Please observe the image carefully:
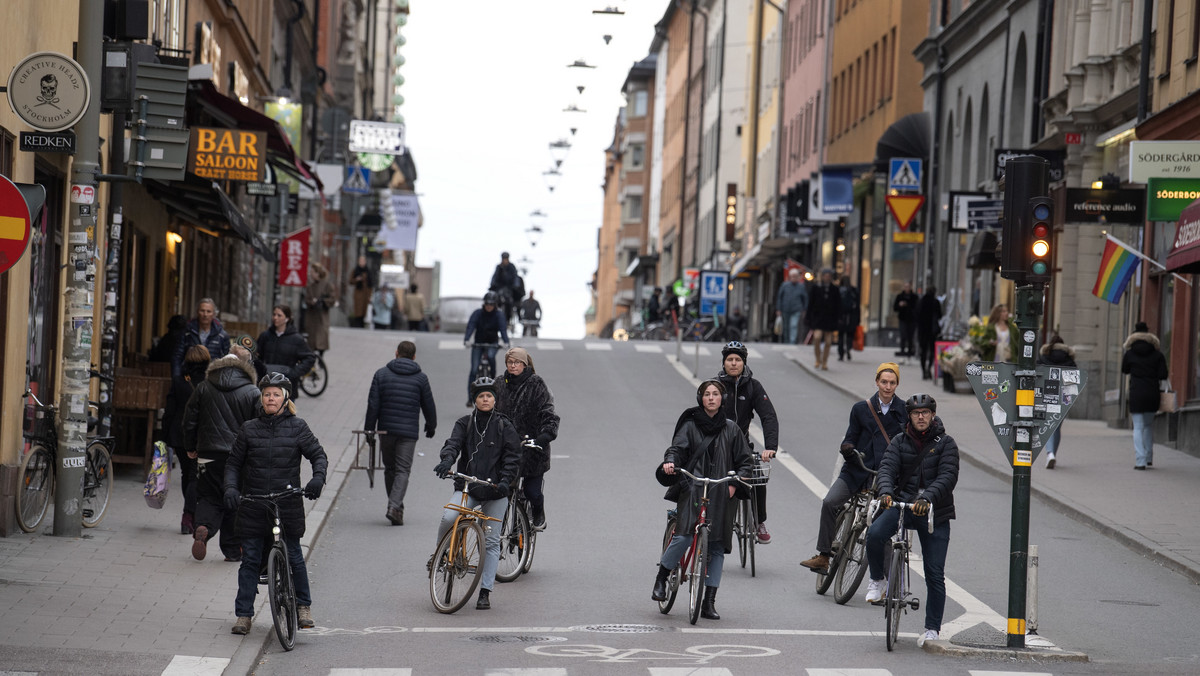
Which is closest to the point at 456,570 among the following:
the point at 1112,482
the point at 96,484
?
the point at 96,484

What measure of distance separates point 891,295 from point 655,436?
24503 millimetres

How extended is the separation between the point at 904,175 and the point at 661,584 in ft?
102

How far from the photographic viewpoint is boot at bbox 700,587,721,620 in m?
12.5

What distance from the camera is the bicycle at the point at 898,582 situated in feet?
37.3

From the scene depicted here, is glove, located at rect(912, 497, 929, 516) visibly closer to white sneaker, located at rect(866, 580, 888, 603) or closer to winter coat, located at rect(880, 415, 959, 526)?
winter coat, located at rect(880, 415, 959, 526)

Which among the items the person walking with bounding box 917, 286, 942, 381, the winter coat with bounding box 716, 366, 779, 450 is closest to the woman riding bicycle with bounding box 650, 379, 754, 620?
the winter coat with bounding box 716, 366, 779, 450

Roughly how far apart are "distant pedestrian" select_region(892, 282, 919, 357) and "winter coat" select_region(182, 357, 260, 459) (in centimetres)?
2394

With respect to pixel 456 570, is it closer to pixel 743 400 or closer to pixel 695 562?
pixel 695 562

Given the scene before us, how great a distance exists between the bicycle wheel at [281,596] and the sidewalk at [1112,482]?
7.79 m

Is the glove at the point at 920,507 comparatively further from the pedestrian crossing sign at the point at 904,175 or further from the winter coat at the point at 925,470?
the pedestrian crossing sign at the point at 904,175

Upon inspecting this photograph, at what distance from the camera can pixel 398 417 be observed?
17.4 meters

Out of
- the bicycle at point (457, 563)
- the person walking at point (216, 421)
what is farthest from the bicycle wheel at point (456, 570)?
the person walking at point (216, 421)

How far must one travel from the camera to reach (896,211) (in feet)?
131

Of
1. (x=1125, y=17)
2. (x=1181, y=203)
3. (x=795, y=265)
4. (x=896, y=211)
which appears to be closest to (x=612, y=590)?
(x=1181, y=203)
